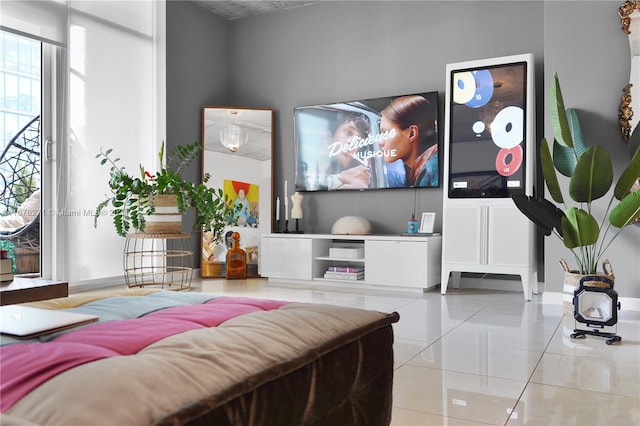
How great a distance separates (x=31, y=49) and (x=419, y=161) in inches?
136

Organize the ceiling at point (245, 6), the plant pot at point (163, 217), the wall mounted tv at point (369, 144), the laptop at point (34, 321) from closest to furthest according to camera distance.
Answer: the laptop at point (34, 321) < the plant pot at point (163, 217) < the wall mounted tv at point (369, 144) < the ceiling at point (245, 6)

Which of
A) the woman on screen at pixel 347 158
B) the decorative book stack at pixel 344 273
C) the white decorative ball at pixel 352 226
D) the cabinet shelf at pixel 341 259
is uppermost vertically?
the woman on screen at pixel 347 158

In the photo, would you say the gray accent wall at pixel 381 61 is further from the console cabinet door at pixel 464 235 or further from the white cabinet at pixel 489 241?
the console cabinet door at pixel 464 235

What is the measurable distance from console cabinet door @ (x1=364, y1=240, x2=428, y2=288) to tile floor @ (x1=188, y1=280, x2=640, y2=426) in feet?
1.62

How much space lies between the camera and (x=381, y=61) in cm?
527

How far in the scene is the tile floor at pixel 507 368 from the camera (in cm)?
175

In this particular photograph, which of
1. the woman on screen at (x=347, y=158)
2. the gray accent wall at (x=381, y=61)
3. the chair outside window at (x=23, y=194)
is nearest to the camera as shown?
the gray accent wall at (x=381, y=61)

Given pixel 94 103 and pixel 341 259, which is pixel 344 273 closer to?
pixel 341 259

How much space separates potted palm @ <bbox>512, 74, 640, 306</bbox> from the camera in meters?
3.00

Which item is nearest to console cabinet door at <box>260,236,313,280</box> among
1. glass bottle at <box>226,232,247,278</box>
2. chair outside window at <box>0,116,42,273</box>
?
glass bottle at <box>226,232,247,278</box>

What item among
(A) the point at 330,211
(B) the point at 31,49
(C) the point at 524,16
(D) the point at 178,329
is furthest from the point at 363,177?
(D) the point at 178,329

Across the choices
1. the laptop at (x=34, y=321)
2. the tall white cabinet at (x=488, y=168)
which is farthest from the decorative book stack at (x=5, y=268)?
the tall white cabinet at (x=488, y=168)

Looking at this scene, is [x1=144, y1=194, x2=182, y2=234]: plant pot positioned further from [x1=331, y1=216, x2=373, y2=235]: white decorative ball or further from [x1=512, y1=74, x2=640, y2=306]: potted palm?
[x1=512, y1=74, x2=640, y2=306]: potted palm

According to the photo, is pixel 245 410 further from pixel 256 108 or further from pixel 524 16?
pixel 256 108
